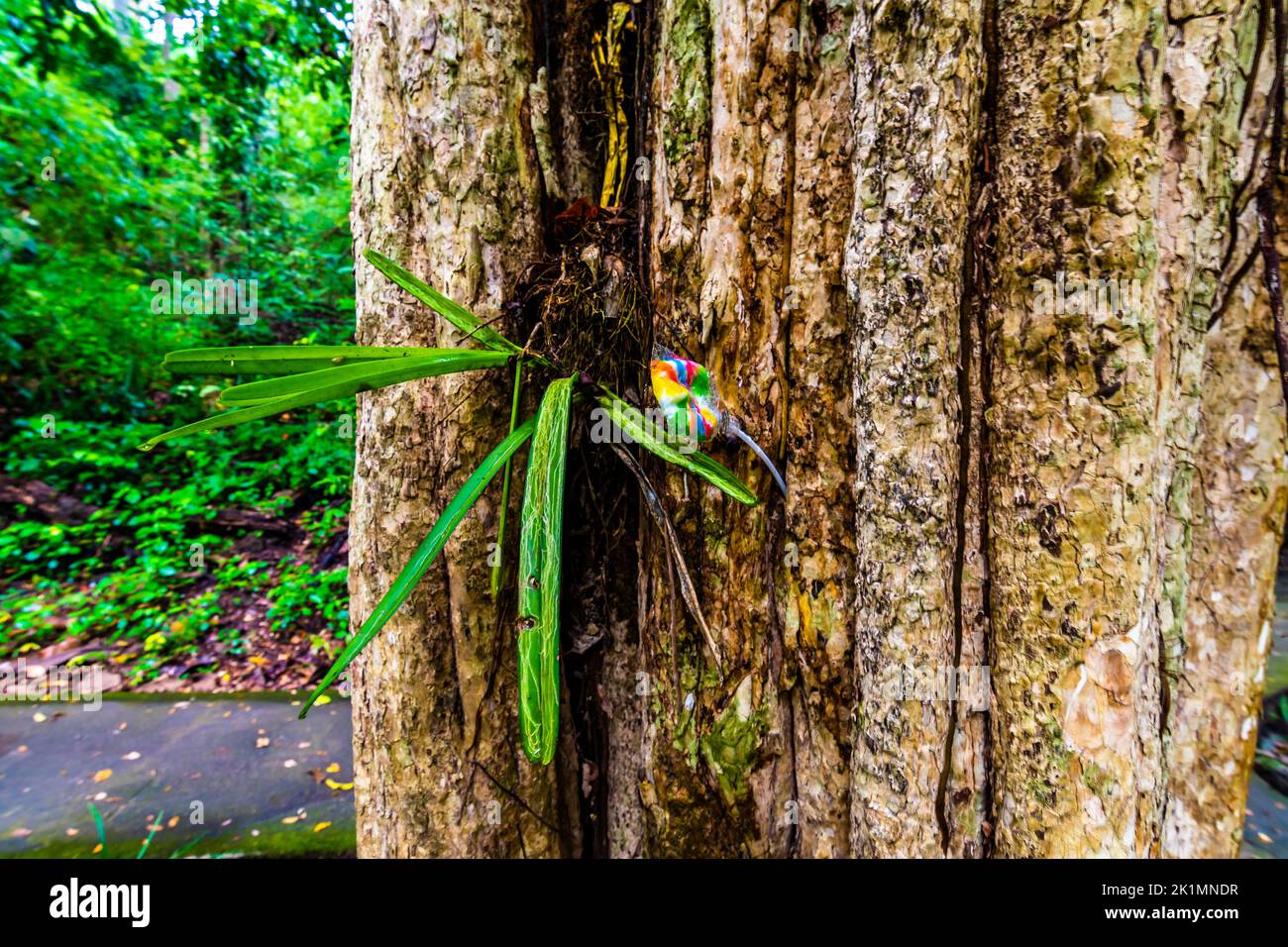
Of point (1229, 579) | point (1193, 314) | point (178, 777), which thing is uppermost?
point (1193, 314)

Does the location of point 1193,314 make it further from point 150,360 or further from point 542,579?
point 150,360

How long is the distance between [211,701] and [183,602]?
1.01m

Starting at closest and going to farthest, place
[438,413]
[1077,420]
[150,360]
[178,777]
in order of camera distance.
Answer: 1. [1077,420]
2. [438,413]
3. [178,777]
4. [150,360]

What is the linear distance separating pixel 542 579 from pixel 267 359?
1.58 ft

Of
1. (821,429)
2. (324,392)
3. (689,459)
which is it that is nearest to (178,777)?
(324,392)

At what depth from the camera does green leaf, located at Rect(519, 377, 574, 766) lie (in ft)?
2.25

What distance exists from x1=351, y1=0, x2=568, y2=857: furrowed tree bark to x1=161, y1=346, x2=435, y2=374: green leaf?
176 millimetres

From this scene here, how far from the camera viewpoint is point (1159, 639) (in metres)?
0.80

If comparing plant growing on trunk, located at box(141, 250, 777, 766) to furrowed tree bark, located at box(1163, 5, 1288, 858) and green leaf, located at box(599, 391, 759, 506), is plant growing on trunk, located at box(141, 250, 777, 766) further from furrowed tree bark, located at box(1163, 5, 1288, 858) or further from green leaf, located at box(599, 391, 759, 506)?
furrowed tree bark, located at box(1163, 5, 1288, 858)

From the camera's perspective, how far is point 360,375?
0.75 meters

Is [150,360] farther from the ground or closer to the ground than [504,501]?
farther from the ground

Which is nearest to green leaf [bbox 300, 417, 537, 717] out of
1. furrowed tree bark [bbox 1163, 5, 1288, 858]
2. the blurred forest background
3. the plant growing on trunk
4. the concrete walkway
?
the plant growing on trunk

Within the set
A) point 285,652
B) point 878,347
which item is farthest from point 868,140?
point 285,652

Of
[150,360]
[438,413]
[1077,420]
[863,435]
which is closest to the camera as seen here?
[1077,420]
